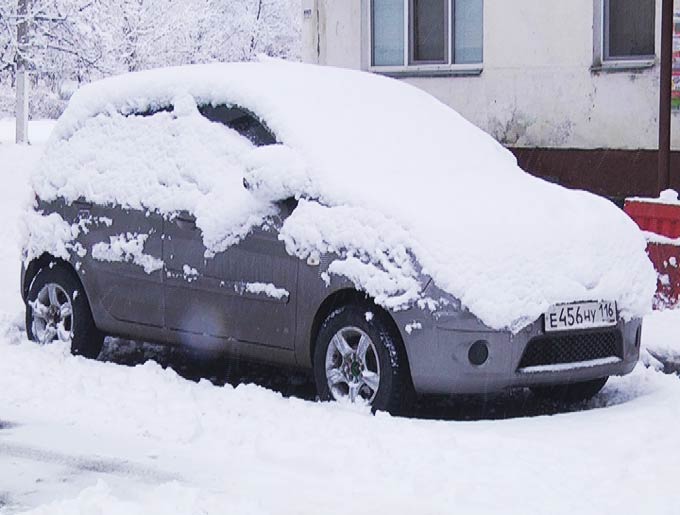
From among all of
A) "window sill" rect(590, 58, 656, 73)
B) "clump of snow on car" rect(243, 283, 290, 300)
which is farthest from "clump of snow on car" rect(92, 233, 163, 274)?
"window sill" rect(590, 58, 656, 73)

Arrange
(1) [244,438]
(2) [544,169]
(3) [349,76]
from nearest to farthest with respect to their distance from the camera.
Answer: (1) [244,438]
(3) [349,76]
(2) [544,169]

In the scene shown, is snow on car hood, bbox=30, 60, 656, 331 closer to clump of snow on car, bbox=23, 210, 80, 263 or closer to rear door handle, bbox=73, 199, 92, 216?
rear door handle, bbox=73, 199, 92, 216

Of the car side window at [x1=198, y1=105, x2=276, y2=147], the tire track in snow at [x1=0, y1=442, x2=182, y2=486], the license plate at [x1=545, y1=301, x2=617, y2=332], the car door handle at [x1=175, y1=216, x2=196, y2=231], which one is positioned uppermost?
the car side window at [x1=198, y1=105, x2=276, y2=147]

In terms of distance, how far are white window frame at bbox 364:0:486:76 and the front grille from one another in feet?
30.6

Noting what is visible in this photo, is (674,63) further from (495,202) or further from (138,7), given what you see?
(138,7)

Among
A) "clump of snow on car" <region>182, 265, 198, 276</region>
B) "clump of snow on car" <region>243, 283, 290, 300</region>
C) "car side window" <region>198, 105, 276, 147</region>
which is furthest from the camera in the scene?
"clump of snow on car" <region>182, 265, 198, 276</region>

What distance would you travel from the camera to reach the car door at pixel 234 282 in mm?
7867

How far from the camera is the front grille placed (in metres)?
7.37

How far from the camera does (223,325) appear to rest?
27.0ft

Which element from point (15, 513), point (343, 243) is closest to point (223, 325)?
point (343, 243)

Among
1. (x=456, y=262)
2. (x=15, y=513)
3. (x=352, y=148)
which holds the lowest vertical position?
(x=15, y=513)

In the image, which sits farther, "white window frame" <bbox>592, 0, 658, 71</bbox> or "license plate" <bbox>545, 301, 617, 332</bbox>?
"white window frame" <bbox>592, 0, 658, 71</bbox>

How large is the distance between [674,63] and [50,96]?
4321 centimetres

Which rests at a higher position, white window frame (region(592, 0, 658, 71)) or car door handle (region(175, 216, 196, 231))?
white window frame (region(592, 0, 658, 71))
